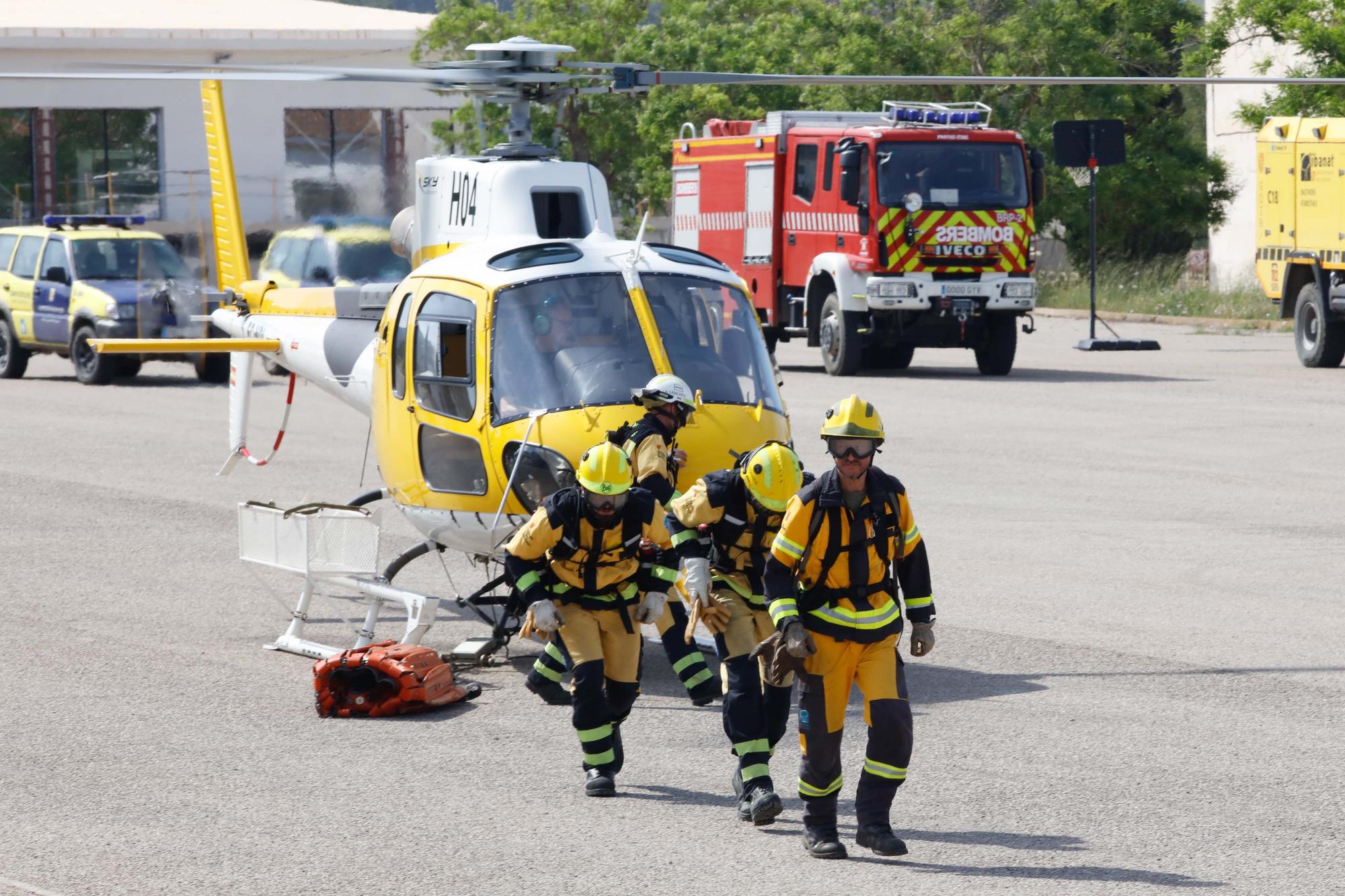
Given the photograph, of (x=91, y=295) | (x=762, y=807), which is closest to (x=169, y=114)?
(x=91, y=295)

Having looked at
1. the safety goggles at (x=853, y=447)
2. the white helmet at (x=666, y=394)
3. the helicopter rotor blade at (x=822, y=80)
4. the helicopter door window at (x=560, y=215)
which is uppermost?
the helicopter rotor blade at (x=822, y=80)

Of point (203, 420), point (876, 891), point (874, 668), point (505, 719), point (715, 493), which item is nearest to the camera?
point (876, 891)

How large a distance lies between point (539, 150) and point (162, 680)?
361cm

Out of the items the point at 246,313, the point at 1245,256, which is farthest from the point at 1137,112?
the point at 246,313

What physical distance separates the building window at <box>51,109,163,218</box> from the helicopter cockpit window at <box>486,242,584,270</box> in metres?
32.2

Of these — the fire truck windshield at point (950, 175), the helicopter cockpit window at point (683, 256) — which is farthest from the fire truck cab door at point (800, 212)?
the helicopter cockpit window at point (683, 256)

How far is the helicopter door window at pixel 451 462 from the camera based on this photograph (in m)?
9.10

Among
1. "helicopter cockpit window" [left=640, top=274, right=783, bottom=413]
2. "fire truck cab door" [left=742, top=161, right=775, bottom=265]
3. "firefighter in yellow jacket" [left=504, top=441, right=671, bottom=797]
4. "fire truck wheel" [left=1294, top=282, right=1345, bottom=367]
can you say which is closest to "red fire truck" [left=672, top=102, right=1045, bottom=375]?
"fire truck cab door" [left=742, top=161, right=775, bottom=265]

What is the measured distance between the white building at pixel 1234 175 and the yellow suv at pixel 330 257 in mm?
17508

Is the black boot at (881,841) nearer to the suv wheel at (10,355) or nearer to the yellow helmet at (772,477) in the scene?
the yellow helmet at (772,477)

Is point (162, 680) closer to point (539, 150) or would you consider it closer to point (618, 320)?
point (618, 320)

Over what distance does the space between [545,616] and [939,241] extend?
16.2 metres

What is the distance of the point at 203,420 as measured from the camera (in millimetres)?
19656

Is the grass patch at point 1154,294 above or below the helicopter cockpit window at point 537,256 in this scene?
below
